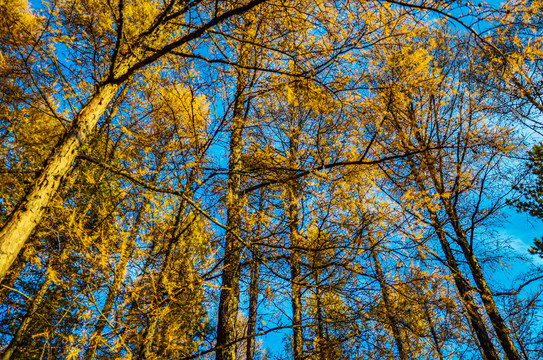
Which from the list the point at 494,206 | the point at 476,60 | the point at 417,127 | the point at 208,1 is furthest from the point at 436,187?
the point at 208,1

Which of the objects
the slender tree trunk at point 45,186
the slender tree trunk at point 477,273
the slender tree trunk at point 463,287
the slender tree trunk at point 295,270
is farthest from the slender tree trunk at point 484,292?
the slender tree trunk at point 45,186

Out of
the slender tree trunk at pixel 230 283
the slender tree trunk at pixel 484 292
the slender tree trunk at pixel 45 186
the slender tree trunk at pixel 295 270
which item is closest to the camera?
the slender tree trunk at pixel 45 186

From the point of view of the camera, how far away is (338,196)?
10.5 ft

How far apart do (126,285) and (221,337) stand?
58.5 inches

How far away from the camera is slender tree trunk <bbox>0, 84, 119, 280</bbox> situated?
163 centimetres

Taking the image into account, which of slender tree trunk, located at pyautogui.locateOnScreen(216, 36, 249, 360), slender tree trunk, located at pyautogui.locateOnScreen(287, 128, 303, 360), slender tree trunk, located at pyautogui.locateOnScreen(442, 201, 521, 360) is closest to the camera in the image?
slender tree trunk, located at pyautogui.locateOnScreen(216, 36, 249, 360)

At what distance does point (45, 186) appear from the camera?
187 cm

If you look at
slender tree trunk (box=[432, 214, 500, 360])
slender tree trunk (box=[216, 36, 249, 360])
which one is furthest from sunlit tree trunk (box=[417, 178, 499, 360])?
slender tree trunk (box=[216, 36, 249, 360])

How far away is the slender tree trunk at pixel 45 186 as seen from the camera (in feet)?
5.34

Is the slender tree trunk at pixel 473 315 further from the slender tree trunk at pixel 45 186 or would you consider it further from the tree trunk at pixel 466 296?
the slender tree trunk at pixel 45 186

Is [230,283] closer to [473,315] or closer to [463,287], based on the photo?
[473,315]

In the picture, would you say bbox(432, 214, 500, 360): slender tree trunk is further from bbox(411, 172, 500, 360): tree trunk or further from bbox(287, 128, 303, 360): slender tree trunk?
bbox(287, 128, 303, 360): slender tree trunk

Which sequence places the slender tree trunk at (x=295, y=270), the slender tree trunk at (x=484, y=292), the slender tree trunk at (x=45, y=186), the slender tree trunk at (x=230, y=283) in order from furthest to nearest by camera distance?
the slender tree trunk at (x=484, y=292) → the slender tree trunk at (x=295, y=270) → the slender tree trunk at (x=230, y=283) → the slender tree trunk at (x=45, y=186)

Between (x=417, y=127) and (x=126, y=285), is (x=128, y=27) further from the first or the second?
(x=417, y=127)
